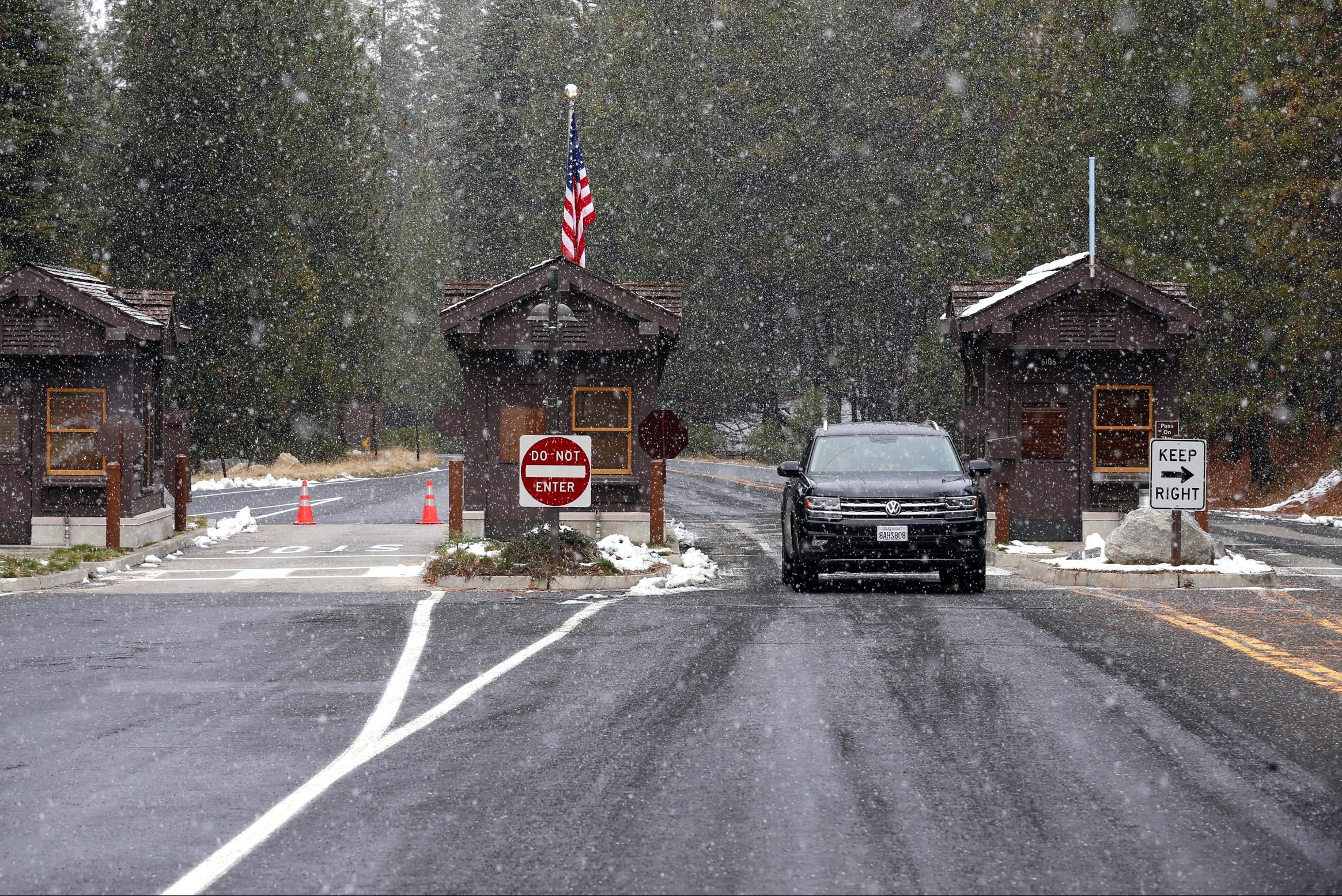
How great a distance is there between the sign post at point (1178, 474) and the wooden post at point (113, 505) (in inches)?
577

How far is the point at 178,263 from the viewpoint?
49.7 m

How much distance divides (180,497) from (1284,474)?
28912 mm

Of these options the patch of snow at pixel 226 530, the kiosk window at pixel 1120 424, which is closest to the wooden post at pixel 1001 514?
the kiosk window at pixel 1120 424

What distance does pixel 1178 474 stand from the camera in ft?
61.4

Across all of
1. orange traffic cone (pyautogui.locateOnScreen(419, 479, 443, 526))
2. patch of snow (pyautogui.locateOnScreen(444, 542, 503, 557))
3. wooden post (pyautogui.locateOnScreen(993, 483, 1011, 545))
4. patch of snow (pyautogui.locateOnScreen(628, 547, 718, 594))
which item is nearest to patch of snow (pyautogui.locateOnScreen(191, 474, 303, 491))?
orange traffic cone (pyautogui.locateOnScreen(419, 479, 443, 526))

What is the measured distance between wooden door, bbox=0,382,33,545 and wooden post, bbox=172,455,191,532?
287cm

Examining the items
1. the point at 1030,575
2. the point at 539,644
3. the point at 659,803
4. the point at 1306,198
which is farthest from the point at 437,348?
the point at 659,803

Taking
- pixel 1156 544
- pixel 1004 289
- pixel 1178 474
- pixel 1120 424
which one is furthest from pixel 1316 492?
pixel 1178 474

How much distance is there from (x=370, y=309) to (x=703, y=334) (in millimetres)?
13853

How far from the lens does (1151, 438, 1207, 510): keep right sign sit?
18672 millimetres

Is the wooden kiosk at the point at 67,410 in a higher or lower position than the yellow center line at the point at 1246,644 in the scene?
higher

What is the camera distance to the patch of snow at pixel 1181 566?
18734 millimetres

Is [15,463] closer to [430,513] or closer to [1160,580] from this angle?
[430,513]

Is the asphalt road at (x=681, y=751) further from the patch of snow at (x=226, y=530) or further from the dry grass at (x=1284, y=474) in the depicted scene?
the dry grass at (x=1284, y=474)
